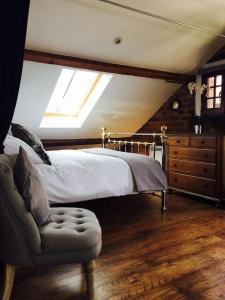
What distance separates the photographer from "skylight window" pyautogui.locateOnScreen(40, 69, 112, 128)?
4754 millimetres

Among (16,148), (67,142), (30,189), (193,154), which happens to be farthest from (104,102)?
(30,189)

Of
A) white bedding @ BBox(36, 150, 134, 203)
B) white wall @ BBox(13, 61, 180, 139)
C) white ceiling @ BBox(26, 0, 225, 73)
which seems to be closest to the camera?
white bedding @ BBox(36, 150, 134, 203)

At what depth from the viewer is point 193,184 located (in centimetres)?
409

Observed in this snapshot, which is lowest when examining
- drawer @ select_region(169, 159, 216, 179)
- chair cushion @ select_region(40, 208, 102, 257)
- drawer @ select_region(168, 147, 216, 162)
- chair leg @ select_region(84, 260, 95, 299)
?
chair leg @ select_region(84, 260, 95, 299)

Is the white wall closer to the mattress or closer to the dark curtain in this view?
the mattress

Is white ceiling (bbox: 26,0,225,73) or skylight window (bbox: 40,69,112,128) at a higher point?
white ceiling (bbox: 26,0,225,73)

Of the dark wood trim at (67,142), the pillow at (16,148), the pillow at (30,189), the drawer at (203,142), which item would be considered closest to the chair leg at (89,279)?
the pillow at (30,189)

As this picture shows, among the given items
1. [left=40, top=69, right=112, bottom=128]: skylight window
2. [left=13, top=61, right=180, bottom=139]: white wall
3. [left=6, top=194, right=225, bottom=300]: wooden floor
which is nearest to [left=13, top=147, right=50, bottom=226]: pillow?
[left=6, top=194, right=225, bottom=300]: wooden floor

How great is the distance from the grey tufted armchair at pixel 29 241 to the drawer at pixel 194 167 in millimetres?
2553

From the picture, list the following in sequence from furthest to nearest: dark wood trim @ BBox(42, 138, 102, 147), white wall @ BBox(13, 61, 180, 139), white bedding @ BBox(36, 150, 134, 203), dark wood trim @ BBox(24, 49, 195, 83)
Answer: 1. dark wood trim @ BBox(42, 138, 102, 147)
2. white wall @ BBox(13, 61, 180, 139)
3. dark wood trim @ BBox(24, 49, 195, 83)
4. white bedding @ BBox(36, 150, 134, 203)

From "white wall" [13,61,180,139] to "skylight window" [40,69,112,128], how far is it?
114 millimetres

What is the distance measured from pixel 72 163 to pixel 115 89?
237 centimetres

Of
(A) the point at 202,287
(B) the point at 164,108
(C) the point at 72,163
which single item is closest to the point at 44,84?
(C) the point at 72,163

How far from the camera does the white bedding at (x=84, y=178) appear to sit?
105 inches
